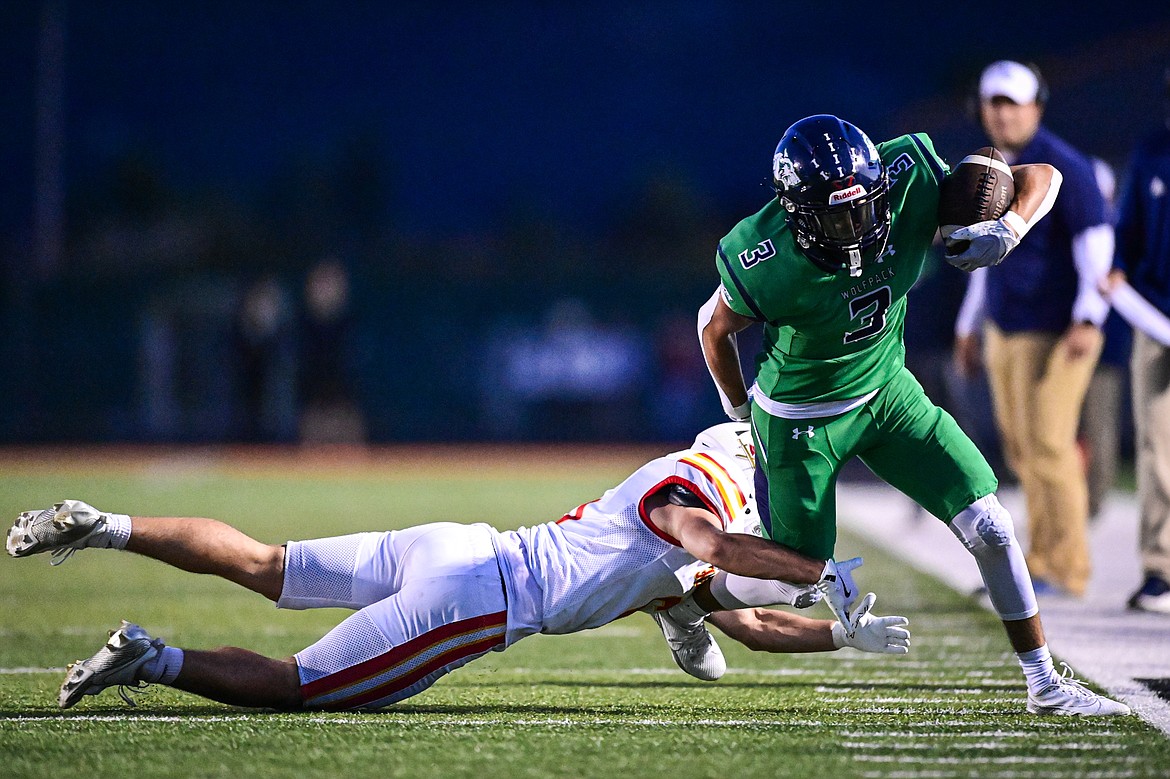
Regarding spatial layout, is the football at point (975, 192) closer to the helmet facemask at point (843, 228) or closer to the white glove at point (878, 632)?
the helmet facemask at point (843, 228)

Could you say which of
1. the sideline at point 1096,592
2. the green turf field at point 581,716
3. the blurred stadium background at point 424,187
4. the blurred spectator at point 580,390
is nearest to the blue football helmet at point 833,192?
the green turf field at point 581,716

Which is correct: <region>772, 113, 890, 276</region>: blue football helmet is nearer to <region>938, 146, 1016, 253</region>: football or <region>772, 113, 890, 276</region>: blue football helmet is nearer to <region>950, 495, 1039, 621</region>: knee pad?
<region>938, 146, 1016, 253</region>: football

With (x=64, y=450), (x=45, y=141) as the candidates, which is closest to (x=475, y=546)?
(x=64, y=450)

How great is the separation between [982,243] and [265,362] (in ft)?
51.4

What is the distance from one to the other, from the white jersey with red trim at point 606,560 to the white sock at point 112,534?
0.97m

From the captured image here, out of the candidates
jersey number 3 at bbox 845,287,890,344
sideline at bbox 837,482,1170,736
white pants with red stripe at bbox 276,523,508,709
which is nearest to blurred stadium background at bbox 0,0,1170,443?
sideline at bbox 837,482,1170,736

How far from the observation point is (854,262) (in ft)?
12.5

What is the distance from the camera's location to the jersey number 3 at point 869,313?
3904 mm

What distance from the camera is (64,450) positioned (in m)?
19.2

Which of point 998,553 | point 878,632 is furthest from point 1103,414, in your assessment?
point 878,632

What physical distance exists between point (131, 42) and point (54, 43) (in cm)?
2524

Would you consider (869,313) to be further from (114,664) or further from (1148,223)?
(1148,223)

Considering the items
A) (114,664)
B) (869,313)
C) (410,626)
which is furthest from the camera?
(869,313)

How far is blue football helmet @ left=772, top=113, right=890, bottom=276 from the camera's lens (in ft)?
12.3
